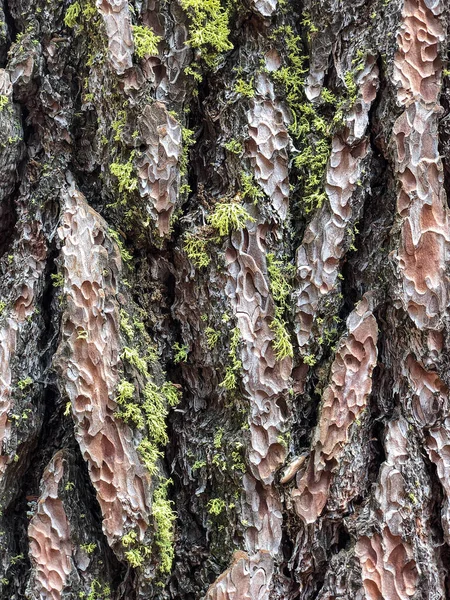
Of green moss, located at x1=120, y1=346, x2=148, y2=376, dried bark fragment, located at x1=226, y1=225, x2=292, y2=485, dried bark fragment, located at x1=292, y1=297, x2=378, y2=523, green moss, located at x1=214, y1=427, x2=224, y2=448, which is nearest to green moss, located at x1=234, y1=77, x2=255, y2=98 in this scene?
dried bark fragment, located at x1=226, y1=225, x2=292, y2=485

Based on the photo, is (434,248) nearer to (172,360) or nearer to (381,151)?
(381,151)

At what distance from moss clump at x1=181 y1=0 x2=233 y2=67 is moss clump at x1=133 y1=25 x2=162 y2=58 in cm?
9

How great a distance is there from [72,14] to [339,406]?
1.18 metres

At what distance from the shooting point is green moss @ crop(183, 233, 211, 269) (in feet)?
4.48

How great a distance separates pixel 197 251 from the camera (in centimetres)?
138

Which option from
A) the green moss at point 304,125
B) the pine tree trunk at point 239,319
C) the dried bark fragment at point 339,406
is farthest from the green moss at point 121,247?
the dried bark fragment at point 339,406

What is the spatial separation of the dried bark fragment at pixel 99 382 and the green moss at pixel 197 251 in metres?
0.19

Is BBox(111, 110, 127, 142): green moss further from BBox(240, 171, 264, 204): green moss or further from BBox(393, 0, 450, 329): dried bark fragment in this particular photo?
BBox(393, 0, 450, 329): dried bark fragment

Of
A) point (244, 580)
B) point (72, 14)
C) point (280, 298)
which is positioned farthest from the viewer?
point (72, 14)

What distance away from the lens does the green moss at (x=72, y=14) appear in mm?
1492

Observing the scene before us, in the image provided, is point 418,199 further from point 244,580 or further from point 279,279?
point 244,580

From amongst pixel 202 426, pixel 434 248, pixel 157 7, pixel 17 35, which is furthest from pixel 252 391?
pixel 17 35

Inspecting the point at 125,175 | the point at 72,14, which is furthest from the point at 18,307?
the point at 72,14

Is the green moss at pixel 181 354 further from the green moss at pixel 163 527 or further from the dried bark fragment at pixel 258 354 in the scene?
the green moss at pixel 163 527
